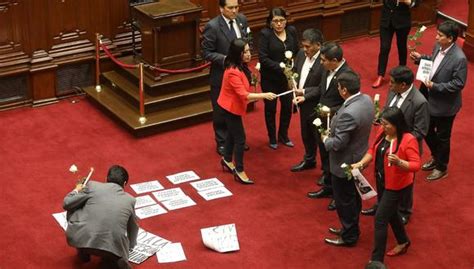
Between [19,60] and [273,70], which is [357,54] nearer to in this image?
[273,70]

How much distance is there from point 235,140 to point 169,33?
6.86ft

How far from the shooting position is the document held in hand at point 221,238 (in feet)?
24.6

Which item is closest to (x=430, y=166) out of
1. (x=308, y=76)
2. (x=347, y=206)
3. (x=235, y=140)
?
(x=308, y=76)

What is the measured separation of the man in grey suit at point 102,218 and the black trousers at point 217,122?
7.38ft

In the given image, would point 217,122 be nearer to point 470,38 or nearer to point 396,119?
point 396,119

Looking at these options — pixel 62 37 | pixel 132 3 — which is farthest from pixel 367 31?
pixel 62 37

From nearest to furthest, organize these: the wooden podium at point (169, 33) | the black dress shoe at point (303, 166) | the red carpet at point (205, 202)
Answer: the red carpet at point (205, 202), the black dress shoe at point (303, 166), the wooden podium at point (169, 33)

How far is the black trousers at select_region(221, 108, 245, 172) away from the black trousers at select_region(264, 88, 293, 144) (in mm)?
776

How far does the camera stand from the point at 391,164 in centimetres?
672

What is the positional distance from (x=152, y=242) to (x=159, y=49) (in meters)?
3.12

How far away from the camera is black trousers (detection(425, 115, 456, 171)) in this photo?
8.59 m

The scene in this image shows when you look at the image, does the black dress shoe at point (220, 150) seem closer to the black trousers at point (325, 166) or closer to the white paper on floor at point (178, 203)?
the white paper on floor at point (178, 203)

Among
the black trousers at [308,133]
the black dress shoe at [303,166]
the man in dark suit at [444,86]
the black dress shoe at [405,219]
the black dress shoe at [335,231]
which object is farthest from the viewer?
the black dress shoe at [303,166]

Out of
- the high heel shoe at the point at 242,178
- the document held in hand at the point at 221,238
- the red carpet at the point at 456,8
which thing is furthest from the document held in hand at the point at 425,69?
the red carpet at the point at 456,8
